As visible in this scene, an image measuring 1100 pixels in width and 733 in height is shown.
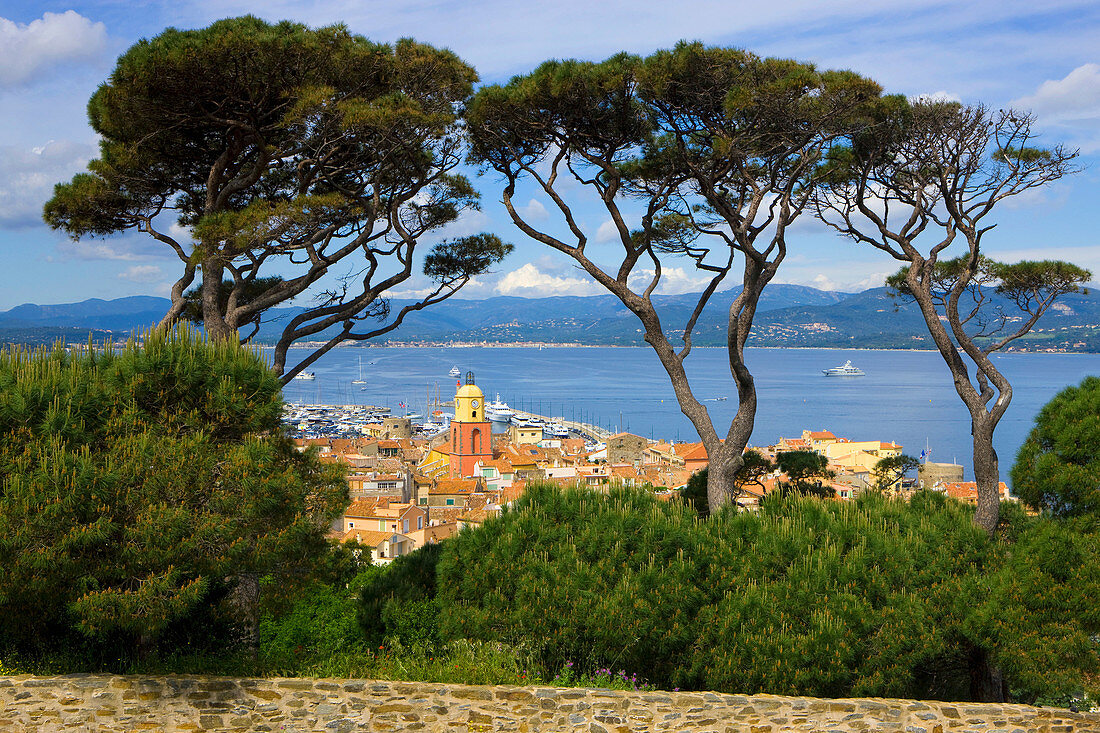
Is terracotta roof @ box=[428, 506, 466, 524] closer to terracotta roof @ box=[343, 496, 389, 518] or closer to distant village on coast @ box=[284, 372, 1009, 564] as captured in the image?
distant village on coast @ box=[284, 372, 1009, 564]

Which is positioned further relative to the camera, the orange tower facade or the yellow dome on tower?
the orange tower facade

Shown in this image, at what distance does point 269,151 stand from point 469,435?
38369 mm

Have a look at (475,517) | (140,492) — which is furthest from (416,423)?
(140,492)

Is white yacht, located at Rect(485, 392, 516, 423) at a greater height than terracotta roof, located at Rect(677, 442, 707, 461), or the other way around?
terracotta roof, located at Rect(677, 442, 707, 461)

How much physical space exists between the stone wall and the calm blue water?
1696 inches

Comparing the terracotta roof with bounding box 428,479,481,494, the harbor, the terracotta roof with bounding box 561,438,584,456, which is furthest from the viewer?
the harbor

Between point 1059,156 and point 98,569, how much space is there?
9597 mm

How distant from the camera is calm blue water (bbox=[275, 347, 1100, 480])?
236 ft

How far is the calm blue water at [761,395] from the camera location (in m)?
72.0

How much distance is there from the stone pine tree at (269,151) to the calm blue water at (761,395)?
42357 mm

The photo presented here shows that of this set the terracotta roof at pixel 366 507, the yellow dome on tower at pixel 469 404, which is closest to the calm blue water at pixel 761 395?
the yellow dome on tower at pixel 469 404

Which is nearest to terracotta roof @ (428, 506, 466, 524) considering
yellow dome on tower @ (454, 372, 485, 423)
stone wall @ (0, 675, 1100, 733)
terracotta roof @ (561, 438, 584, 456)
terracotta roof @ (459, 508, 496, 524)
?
terracotta roof @ (459, 508, 496, 524)

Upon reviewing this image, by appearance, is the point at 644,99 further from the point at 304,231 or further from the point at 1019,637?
the point at 1019,637

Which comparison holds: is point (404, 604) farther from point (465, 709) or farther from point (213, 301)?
point (213, 301)
